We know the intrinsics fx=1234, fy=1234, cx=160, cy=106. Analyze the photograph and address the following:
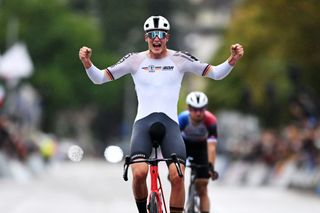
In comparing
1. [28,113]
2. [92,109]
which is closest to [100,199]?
[28,113]

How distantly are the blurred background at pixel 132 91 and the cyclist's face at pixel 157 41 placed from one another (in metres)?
8.11

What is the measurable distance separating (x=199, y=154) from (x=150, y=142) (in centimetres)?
396

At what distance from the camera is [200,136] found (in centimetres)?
1697

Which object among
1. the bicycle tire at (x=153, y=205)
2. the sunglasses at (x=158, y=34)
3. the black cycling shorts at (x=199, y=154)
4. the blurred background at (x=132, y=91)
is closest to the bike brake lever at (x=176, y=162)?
the bicycle tire at (x=153, y=205)

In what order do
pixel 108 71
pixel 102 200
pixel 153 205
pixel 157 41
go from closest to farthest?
pixel 153 205 → pixel 157 41 → pixel 108 71 → pixel 102 200

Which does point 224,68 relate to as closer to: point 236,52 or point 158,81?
point 236,52

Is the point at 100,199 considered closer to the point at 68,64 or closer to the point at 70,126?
the point at 68,64

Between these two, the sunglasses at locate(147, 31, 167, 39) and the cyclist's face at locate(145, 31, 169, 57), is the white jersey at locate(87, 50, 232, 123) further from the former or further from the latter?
the sunglasses at locate(147, 31, 167, 39)

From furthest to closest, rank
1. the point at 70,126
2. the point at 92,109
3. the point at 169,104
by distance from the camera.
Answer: the point at 70,126
the point at 92,109
the point at 169,104

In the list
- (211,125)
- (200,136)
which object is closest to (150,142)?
(200,136)

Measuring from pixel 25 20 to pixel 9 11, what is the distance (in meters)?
1.51

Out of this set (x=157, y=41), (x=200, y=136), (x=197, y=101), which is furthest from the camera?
(x=200, y=136)

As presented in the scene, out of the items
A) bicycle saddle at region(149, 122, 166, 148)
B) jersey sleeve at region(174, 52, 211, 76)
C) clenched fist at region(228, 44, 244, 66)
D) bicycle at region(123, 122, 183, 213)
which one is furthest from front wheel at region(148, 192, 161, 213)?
clenched fist at region(228, 44, 244, 66)

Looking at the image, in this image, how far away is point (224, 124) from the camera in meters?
68.6
